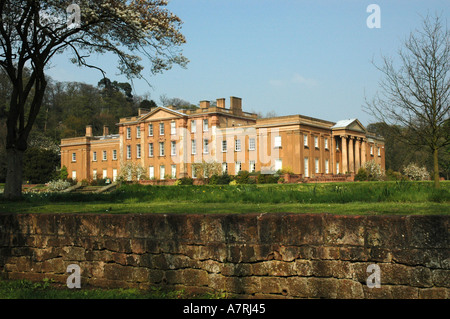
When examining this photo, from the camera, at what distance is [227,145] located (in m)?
63.4

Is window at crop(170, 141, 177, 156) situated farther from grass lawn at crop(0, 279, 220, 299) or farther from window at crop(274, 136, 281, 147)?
grass lawn at crop(0, 279, 220, 299)

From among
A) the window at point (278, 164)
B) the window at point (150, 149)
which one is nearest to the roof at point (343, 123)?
the window at point (278, 164)

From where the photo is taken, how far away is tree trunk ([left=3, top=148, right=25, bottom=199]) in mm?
18781

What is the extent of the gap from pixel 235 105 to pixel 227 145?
8.20 metres

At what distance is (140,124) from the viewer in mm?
73562

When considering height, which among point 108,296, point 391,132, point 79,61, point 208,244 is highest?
point 79,61

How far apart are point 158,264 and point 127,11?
13.5m

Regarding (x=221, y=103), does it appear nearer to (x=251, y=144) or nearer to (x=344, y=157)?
(x=251, y=144)

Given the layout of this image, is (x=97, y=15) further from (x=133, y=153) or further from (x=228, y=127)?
(x=133, y=153)

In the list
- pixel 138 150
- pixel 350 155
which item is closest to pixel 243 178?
pixel 350 155

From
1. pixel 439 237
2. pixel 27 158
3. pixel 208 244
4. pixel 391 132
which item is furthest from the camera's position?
pixel 27 158

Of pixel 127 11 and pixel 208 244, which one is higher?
pixel 127 11

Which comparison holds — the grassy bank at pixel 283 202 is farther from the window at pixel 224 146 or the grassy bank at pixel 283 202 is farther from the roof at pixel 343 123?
the roof at pixel 343 123
